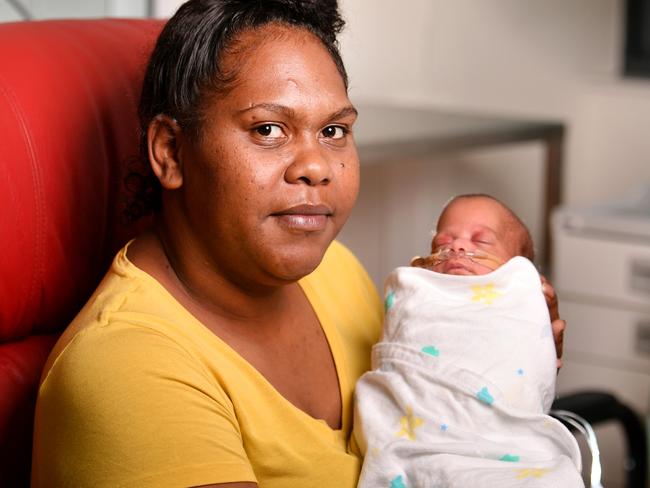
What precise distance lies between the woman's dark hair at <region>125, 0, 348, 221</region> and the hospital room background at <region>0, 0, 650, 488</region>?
5.75ft

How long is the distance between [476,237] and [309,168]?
13.7 inches

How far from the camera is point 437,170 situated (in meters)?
3.39

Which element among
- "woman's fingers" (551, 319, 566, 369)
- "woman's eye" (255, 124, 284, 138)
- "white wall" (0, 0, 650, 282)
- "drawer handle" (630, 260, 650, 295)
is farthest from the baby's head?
"white wall" (0, 0, 650, 282)

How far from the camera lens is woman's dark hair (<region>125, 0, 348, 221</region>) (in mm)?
1115

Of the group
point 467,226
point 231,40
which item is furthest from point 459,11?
point 231,40

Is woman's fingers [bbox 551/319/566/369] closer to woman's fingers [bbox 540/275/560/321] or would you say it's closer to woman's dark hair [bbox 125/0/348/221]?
woman's fingers [bbox 540/275/560/321]

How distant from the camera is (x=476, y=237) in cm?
137

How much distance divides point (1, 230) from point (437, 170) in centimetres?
235

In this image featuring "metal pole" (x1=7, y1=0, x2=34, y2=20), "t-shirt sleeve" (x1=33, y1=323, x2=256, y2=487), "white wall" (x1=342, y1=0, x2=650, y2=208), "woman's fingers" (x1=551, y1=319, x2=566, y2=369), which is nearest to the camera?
"t-shirt sleeve" (x1=33, y1=323, x2=256, y2=487)

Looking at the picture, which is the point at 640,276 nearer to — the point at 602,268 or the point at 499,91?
the point at 602,268

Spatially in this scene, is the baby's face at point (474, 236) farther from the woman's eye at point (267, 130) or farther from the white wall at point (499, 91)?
the white wall at point (499, 91)

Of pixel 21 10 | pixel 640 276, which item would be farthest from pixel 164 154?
pixel 640 276

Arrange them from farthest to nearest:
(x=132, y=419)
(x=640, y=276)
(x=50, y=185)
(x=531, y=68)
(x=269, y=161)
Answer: (x=531, y=68) → (x=640, y=276) → (x=50, y=185) → (x=269, y=161) → (x=132, y=419)

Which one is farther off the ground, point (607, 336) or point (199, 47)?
point (199, 47)
